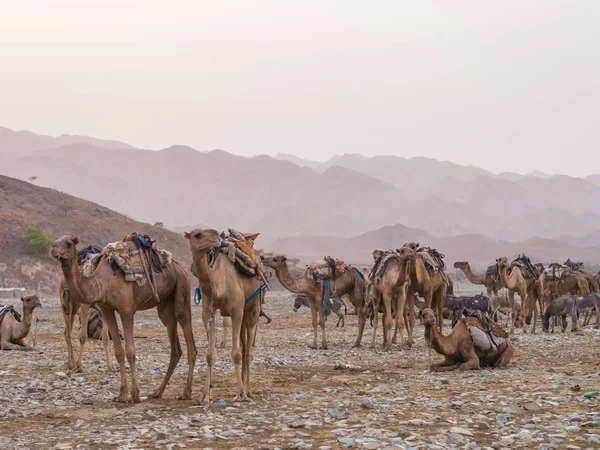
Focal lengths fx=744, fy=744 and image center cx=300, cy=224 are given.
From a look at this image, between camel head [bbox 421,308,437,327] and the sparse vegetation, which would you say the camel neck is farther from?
the sparse vegetation

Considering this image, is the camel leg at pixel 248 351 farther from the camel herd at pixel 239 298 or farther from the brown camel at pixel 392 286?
the brown camel at pixel 392 286

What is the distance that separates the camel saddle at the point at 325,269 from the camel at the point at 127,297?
749cm

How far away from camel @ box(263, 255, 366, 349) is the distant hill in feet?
133

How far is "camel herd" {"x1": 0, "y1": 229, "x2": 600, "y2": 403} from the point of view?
10633mm

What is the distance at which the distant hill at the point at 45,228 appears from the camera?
57.5m

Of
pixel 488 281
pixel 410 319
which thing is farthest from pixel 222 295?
pixel 488 281

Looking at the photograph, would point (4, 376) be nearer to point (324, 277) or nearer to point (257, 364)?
point (257, 364)

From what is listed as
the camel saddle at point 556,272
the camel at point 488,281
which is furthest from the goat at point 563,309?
the camel saddle at point 556,272

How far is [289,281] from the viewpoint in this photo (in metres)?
18.4

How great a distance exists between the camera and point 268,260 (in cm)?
1766

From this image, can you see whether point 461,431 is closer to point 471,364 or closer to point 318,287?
point 471,364

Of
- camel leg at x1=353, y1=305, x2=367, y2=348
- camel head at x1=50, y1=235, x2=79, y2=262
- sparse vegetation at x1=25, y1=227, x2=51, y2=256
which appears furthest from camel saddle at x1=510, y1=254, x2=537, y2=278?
sparse vegetation at x1=25, y1=227, x2=51, y2=256

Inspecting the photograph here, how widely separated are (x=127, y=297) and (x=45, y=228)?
5922 cm

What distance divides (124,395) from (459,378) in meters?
5.62
